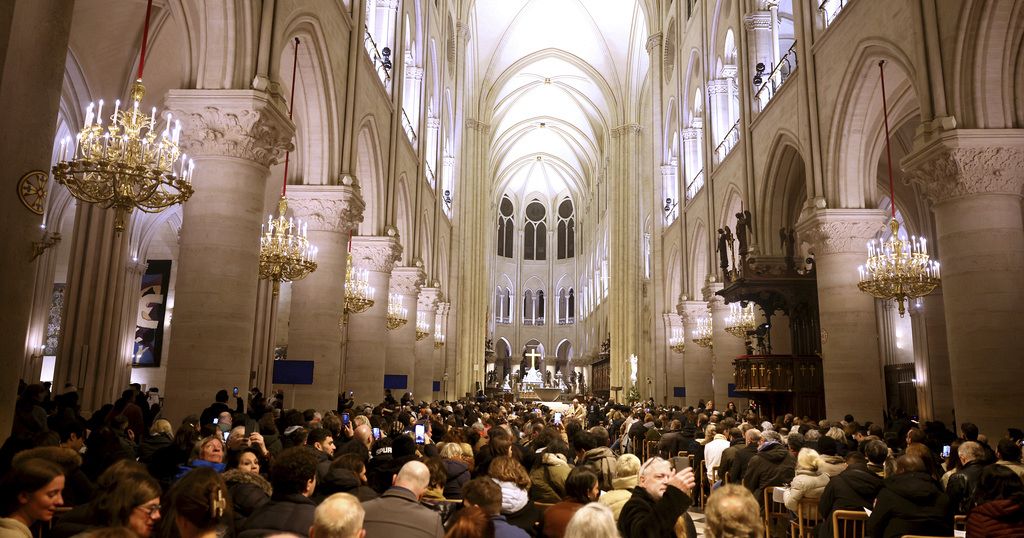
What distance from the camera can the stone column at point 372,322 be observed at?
14781 mm

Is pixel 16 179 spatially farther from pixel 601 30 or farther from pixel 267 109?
pixel 601 30

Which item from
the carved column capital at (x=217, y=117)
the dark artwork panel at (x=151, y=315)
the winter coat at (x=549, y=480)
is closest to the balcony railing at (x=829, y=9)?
the carved column capital at (x=217, y=117)

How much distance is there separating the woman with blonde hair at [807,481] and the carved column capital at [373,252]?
36.1 ft

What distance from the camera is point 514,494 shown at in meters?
4.36

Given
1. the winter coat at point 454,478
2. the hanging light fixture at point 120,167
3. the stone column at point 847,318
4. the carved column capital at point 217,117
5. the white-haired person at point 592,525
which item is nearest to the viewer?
the white-haired person at point 592,525

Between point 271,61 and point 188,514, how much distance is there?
7329 millimetres

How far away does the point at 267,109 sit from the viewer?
8.21 meters

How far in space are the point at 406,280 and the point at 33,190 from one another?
1399 centimetres

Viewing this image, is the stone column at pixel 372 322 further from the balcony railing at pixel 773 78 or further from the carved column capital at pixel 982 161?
the carved column capital at pixel 982 161

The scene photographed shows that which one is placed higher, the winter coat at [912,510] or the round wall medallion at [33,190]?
the round wall medallion at [33,190]

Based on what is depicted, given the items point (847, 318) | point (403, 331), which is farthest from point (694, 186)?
point (847, 318)

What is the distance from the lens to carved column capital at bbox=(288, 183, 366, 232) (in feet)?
39.2

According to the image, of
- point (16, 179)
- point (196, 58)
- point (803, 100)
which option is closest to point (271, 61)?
point (196, 58)

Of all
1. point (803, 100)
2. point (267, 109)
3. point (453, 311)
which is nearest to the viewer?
point (267, 109)
